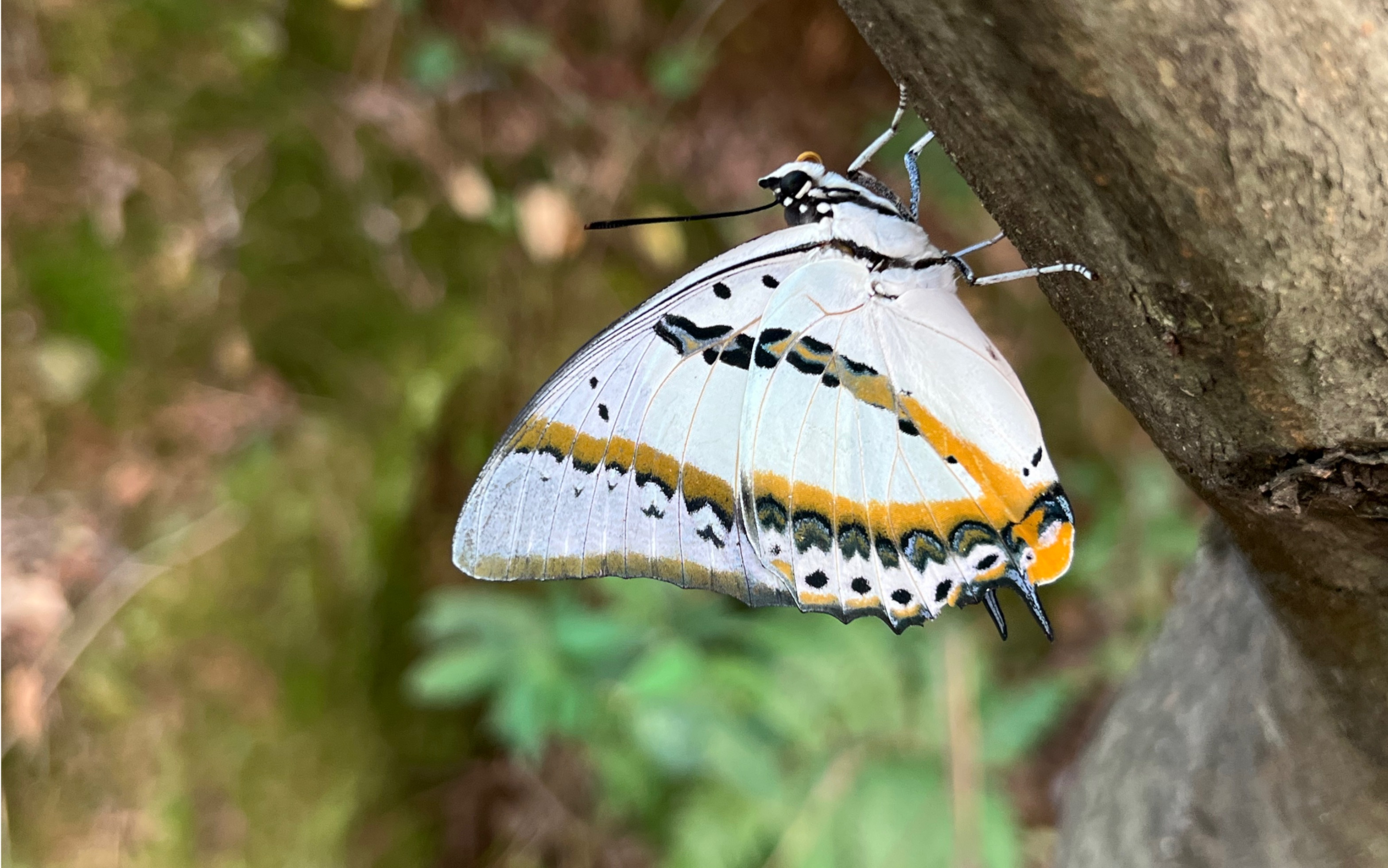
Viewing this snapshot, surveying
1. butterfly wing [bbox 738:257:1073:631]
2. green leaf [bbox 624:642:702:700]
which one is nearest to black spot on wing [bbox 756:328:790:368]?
butterfly wing [bbox 738:257:1073:631]

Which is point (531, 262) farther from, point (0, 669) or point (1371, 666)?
→ point (1371, 666)

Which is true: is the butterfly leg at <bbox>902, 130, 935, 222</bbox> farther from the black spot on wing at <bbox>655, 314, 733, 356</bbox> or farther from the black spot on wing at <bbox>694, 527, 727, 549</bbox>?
the black spot on wing at <bbox>694, 527, 727, 549</bbox>

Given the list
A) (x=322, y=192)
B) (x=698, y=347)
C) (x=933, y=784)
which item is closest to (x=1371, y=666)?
(x=698, y=347)

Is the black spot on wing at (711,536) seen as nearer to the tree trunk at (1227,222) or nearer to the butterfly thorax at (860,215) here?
Result: the butterfly thorax at (860,215)

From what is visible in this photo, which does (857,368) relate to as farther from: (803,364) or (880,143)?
(880,143)

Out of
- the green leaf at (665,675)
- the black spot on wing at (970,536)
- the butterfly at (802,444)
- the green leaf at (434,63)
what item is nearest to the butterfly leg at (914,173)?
the butterfly at (802,444)

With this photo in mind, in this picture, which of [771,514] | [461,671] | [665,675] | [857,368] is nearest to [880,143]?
[857,368]
